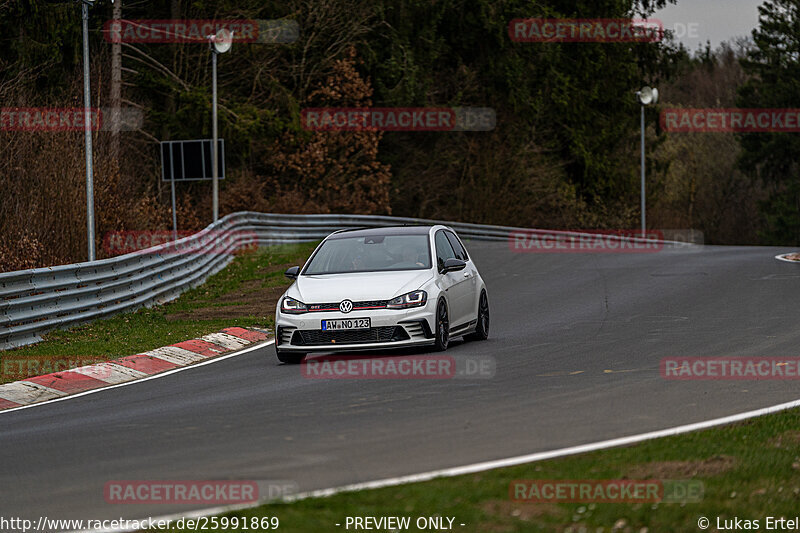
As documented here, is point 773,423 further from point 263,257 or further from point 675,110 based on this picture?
point 675,110

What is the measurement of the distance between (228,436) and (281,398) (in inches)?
83.7

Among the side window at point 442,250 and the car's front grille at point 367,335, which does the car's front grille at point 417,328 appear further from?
the side window at point 442,250

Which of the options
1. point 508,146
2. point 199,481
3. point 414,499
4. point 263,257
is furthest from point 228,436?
point 508,146

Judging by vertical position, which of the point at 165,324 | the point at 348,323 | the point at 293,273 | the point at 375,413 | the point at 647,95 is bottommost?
the point at 165,324

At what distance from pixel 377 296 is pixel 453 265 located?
135 centimetres

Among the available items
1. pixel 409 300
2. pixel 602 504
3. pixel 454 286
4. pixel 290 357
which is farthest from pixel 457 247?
pixel 602 504

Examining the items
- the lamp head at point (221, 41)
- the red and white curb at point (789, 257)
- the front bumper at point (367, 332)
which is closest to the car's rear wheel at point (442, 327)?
the front bumper at point (367, 332)

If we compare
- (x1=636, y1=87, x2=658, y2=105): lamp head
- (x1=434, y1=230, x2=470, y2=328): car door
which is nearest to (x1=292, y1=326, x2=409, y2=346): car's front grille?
(x1=434, y1=230, x2=470, y2=328): car door

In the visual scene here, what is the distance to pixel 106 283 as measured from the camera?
66.5ft

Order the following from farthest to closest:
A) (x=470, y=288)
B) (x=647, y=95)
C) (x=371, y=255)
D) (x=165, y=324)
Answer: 1. (x=647, y=95)
2. (x=165, y=324)
3. (x=470, y=288)
4. (x=371, y=255)

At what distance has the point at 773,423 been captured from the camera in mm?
9227

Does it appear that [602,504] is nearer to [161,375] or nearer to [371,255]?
[161,375]

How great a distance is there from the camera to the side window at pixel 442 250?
15.4 metres

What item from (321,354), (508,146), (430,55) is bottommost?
(321,354)
